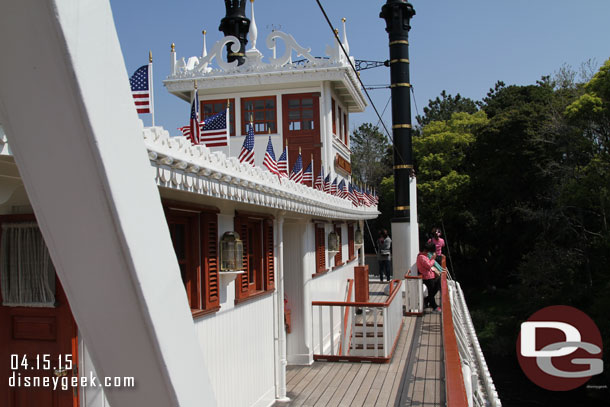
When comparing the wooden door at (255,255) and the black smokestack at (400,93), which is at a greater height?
the black smokestack at (400,93)

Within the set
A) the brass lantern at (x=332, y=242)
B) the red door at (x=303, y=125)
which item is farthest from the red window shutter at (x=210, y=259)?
the red door at (x=303, y=125)

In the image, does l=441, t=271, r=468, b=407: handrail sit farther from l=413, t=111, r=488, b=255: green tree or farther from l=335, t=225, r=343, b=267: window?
l=413, t=111, r=488, b=255: green tree

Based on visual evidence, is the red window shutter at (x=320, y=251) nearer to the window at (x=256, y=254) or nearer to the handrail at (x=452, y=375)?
the window at (x=256, y=254)

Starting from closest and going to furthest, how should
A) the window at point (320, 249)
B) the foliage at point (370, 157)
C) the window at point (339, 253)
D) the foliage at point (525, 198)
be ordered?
the window at point (320, 249) → the window at point (339, 253) → the foliage at point (525, 198) → the foliage at point (370, 157)

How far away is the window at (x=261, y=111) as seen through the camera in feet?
53.2

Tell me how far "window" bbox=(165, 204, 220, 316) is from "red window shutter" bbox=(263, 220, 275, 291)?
1.72 metres

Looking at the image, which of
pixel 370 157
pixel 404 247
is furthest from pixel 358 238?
pixel 370 157

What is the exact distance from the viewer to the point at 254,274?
726 cm

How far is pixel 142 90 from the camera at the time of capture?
3631 millimetres

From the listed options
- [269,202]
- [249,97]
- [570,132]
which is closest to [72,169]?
[269,202]

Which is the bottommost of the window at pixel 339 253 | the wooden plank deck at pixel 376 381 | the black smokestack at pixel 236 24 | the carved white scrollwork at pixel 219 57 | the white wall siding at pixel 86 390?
the wooden plank deck at pixel 376 381

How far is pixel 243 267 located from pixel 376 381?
2980 mm

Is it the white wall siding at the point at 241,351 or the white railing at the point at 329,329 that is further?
the white railing at the point at 329,329

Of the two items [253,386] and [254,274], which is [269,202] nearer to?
[254,274]
